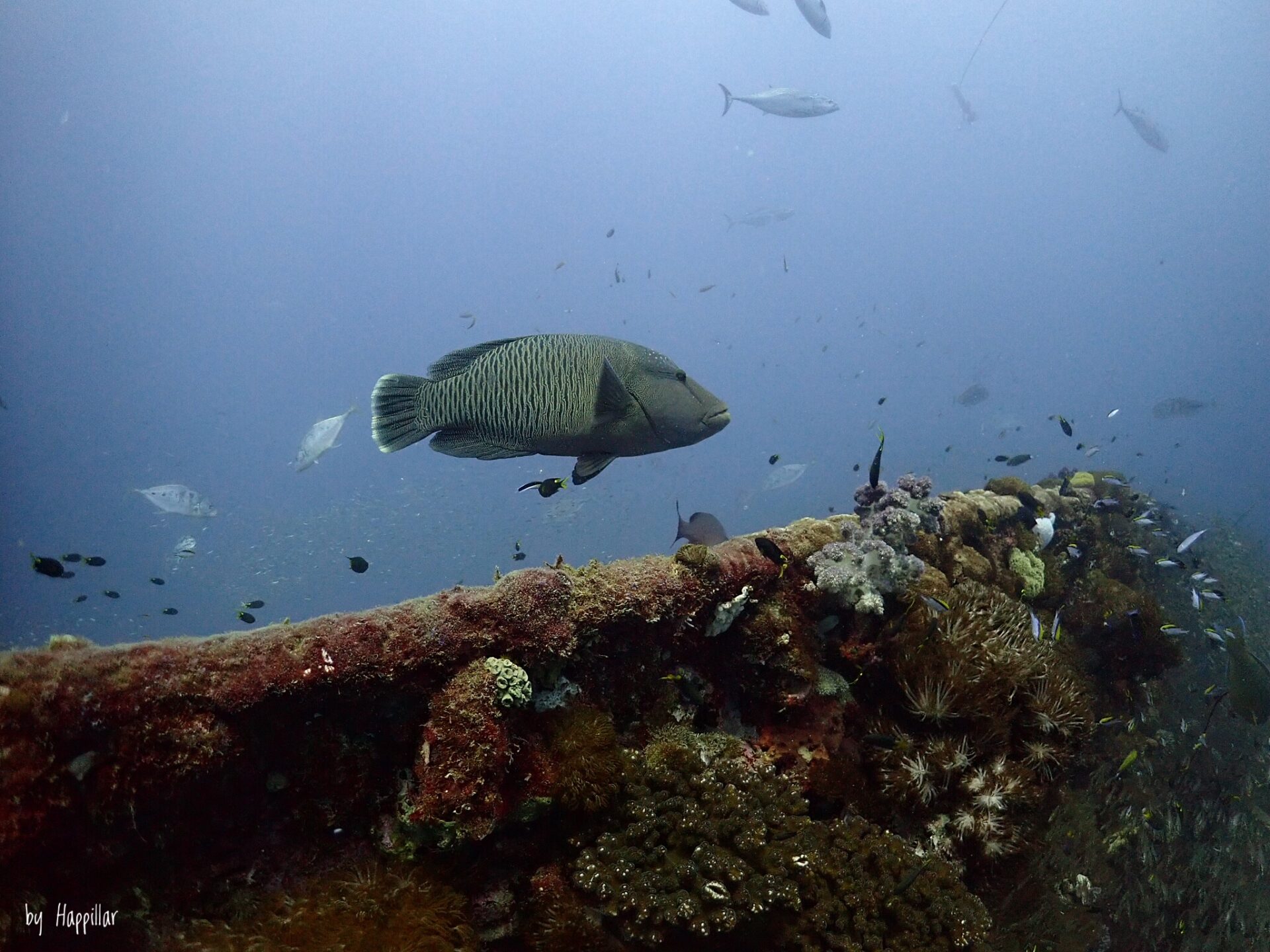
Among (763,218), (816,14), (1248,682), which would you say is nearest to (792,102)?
(816,14)

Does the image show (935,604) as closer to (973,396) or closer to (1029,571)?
(1029,571)

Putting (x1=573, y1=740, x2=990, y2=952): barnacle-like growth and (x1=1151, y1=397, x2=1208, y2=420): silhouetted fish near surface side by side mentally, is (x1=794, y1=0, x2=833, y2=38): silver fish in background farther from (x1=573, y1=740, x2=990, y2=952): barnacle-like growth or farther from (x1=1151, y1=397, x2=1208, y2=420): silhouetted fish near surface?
(x1=1151, y1=397, x2=1208, y2=420): silhouetted fish near surface

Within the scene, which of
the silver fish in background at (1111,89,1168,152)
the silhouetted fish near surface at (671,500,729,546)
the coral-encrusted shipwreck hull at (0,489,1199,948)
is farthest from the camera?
the silver fish in background at (1111,89,1168,152)

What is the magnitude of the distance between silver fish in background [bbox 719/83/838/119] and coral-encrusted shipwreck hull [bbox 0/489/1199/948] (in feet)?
60.5

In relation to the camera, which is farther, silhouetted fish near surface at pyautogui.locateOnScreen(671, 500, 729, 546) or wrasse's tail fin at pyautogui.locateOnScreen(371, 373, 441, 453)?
silhouetted fish near surface at pyautogui.locateOnScreen(671, 500, 729, 546)

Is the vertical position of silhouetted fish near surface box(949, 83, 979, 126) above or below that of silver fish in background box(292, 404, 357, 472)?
above

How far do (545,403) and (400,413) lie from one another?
80cm

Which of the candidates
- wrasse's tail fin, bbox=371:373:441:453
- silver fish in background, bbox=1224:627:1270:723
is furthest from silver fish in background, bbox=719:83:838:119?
wrasse's tail fin, bbox=371:373:441:453

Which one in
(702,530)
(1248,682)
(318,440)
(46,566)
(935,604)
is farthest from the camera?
(318,440)

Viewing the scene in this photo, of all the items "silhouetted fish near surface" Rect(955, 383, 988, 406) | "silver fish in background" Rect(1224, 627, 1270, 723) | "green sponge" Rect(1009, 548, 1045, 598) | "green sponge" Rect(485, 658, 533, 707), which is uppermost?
"silhouetted fish near surface" Rect(955, 383, 988, 406)

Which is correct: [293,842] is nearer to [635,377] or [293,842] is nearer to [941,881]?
[635,377]

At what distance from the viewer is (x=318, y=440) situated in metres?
12.9

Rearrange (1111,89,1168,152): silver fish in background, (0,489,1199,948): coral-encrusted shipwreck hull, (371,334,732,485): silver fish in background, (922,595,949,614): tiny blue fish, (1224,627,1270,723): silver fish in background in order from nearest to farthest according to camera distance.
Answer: (0,489,1199,948): coral-encrusted shipwreck hull, (371,334,732,485): silver fish in background, (922,595,949,614): tiny blue fish, (1224,627,1270,723): silver fish in background, (1111,89,1168,152): silver fish in background

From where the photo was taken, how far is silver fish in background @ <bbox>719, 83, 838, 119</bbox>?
18016 millimetres
